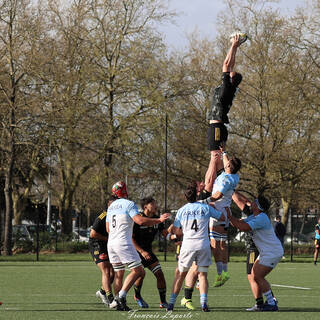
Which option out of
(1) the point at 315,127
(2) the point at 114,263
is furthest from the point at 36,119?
(2) the point at 114,263

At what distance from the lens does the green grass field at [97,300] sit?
471 inches

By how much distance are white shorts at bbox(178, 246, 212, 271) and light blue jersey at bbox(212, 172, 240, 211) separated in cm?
99

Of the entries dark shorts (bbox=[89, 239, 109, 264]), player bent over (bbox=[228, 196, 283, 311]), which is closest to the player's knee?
player bent over (bbox=[228, 196, 283, 311])

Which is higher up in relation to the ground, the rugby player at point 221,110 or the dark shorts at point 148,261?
the rugby player at point 221,110

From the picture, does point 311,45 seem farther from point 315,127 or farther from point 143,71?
point 143,71

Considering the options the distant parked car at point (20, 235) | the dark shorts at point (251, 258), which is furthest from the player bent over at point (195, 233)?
the distant parked car at point (20, 235)

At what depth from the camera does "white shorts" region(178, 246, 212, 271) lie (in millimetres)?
12188

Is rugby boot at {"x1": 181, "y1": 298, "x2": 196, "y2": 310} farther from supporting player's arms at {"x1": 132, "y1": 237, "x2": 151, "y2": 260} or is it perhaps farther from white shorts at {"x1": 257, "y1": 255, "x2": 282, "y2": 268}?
supporting player's arms at {"x1": 132, "y1": 237, "x2": 151, "y2": 260}

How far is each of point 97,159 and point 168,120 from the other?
420cm

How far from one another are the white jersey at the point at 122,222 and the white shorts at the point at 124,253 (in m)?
0.07

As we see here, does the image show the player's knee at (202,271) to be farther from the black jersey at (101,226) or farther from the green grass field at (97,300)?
the black jersey at (101,226)

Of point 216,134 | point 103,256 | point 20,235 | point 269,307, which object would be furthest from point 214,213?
point 20,235

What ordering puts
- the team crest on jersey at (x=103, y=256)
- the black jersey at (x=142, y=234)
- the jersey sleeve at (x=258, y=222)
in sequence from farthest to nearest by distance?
1. the team crest on jersey at (x=103, y=256)
2. the black jersey at (x=142, y=234)
3. the jersey sleeve at (x=258, y=222)

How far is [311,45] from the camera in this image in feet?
123
